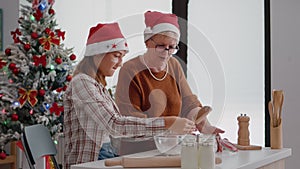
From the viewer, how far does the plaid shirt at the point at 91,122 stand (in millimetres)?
1889

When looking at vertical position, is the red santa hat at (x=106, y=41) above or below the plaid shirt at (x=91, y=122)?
above

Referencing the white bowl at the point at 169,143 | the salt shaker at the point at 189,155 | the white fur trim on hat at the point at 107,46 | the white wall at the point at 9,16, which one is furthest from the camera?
the white wall at the point at 9,16

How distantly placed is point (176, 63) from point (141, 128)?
24.7 inches

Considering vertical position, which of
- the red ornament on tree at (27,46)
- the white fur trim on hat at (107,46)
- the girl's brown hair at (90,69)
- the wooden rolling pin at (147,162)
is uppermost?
the red ornament on tree at (27,46)

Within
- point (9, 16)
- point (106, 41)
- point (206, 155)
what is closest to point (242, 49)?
point (106, 41)

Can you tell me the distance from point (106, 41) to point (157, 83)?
1.10 ft

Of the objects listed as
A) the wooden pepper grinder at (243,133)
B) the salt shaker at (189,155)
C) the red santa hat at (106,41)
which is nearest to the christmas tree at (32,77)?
the red santa hat at (106,41)

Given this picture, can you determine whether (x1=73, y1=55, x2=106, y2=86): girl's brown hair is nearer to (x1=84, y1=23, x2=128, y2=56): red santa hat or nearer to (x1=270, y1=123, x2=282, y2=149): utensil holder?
(x1=84, y1=23, x2=128, y2=56): red santa hat

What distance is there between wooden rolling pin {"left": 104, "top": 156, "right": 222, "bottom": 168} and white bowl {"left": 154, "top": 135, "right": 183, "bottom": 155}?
75 millimetres

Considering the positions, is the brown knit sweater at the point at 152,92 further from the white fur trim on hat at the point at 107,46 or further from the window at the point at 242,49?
the window at the point at 242,49

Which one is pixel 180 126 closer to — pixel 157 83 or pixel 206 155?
pixel 206 155

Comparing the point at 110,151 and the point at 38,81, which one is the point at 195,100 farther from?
the point at 38,81

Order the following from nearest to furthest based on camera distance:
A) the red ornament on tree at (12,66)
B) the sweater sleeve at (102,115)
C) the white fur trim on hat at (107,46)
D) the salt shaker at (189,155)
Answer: the salt shaker at (189,155) < the sweater sleeve at (102,115) < the white fur trim on hat at (107,46) < the red ornament on tree at (12,66)

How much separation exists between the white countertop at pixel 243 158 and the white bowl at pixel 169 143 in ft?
0.23
